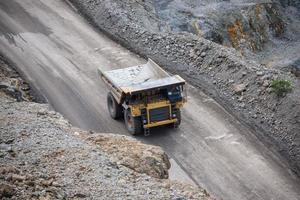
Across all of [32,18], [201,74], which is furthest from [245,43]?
[32,18]

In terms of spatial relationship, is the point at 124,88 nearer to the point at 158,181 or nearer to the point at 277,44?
the point at 158,181

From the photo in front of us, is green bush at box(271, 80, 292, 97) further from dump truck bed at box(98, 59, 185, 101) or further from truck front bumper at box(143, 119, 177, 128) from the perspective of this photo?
truck front bumper at box(143, 119, 177, 128)

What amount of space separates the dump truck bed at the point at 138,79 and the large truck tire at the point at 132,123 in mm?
684

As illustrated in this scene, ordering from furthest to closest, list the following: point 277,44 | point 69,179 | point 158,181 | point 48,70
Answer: point 277,44
point 48,70
point 158,181
point 69,179

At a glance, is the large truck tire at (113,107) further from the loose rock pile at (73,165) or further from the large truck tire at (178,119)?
the loose rock pile at (73,165)

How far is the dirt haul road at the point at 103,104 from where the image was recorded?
556 inches

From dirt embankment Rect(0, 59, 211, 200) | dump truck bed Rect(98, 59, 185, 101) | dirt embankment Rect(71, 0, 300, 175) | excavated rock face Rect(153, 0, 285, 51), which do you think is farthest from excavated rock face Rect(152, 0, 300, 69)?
dirt embankment Rect(0, 59, 211, 200)

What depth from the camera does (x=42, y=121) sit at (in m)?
14.0

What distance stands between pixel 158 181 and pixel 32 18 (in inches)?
568

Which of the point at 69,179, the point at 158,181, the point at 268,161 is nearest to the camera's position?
the point at 69,179

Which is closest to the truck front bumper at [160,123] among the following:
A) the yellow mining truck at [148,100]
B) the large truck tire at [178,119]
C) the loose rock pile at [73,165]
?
the yellow mining truck at [148,100]

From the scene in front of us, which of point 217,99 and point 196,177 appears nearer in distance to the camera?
point 196,177

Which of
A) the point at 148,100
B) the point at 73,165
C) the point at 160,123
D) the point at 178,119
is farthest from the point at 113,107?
the point at 73,165

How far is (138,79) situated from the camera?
16.7m
